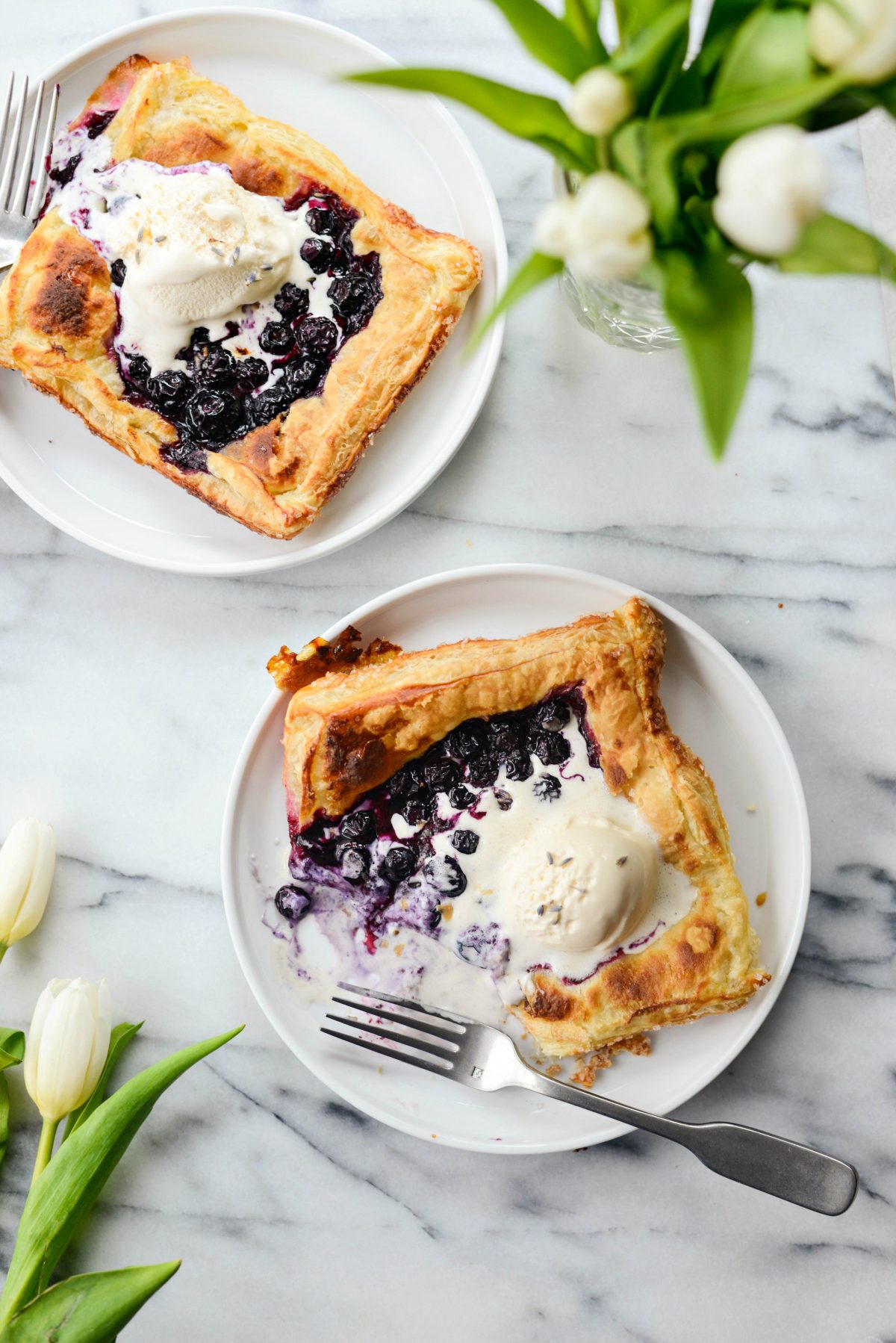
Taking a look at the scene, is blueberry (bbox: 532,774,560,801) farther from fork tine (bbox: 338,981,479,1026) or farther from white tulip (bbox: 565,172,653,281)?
→ white tulip (bbox: 565,172,653,281)

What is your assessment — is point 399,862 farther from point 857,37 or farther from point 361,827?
point 857,37

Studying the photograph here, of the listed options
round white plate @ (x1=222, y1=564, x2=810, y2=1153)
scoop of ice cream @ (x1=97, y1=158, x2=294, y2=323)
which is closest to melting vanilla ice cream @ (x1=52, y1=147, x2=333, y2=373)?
scoop of ice cream @ (x1=97, y1=158, x2=294, y2=323)

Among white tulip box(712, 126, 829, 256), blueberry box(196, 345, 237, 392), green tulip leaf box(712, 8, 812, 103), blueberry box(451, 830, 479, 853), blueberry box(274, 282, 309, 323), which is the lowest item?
blueberry box(451, 830, 479, 853)

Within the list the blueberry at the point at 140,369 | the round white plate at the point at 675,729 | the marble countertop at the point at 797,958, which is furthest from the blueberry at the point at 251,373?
the round white plate at the point at 675,729

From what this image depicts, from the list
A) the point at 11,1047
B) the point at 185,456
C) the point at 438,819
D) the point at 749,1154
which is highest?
the point at 185,456

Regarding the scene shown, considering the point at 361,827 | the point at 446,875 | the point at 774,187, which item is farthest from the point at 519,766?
the point at 774,187

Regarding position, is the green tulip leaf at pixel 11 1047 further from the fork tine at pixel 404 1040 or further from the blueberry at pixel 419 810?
the blueberry at pixel 419 810

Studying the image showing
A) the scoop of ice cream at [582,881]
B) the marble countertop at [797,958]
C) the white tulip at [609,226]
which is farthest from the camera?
the marble countertop at [797,958]
